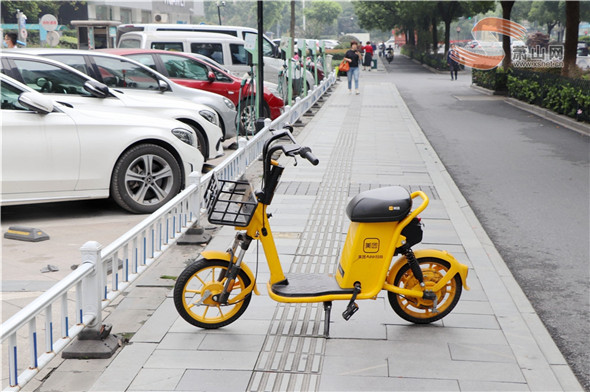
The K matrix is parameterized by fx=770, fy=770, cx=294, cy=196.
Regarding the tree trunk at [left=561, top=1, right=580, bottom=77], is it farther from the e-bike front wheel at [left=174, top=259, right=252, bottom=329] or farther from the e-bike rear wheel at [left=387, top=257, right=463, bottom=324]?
the e-bike front wheel at [left=174, top=259, right=252, bottom=329]

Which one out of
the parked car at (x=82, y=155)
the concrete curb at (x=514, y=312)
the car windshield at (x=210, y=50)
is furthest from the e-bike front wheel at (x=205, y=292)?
the car windshield at (x=210, y=50)

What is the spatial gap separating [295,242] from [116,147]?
88.0 inches

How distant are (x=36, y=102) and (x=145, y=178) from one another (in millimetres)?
1378

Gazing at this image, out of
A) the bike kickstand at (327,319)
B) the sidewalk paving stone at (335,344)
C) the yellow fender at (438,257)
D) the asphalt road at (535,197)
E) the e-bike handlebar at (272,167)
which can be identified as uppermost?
the e-bike handlebar at (272,167)

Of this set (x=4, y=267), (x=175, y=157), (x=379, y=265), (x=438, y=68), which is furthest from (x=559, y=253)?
(x=438, y=68)

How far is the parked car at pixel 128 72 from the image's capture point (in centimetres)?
1089

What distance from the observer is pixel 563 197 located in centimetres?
983

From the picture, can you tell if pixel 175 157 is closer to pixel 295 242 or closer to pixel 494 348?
pixel 295 242

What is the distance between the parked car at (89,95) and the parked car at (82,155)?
4.06ft

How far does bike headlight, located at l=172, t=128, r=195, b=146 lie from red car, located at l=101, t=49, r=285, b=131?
4913 millimetres

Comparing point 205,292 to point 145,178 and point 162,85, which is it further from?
point 162,85

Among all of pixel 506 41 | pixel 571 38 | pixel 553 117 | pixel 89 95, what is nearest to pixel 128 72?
pixel 89 95

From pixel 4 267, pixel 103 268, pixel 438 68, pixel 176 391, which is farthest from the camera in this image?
pixel 438 68

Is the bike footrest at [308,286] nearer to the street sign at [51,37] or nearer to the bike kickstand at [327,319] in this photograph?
the bike kickstand at [327,319]
